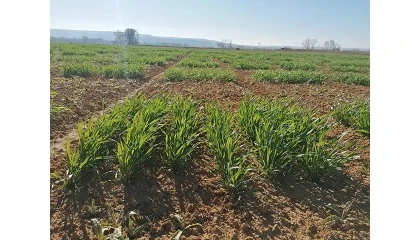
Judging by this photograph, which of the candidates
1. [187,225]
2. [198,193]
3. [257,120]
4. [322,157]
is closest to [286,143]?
[322,157]

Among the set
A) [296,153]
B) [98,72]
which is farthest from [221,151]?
[98,72]

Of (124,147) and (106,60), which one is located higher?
(106,60)

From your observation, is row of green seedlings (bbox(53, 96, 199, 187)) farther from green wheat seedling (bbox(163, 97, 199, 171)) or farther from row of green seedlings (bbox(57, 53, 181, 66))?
row of green seedlings (bbox(57, 53, 181, 66))

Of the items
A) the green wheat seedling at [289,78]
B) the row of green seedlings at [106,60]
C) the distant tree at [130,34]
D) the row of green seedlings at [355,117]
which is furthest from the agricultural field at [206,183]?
the distant tree at [130,34]

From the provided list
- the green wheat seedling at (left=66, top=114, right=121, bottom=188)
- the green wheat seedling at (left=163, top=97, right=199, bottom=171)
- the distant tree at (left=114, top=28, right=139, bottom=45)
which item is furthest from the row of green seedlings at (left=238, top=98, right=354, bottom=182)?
the distant tree at (left=114, top=28, right=139, bottom=45)

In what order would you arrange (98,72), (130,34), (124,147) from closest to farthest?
(124,147), (98,72), (130,34)

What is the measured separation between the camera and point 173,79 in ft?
23.9

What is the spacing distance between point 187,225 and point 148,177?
20.6 inches

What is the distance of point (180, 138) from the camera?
217cm

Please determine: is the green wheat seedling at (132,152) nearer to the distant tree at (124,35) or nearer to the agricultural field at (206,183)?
the agricultural field at (206,183)

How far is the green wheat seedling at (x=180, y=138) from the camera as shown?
2121 mm

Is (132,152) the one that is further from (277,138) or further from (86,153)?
(277,138)

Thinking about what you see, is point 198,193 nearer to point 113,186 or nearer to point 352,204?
point 113,186

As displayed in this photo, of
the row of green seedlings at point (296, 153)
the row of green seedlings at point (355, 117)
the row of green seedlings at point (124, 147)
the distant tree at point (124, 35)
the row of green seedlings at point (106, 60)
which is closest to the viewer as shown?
the row of green seedlings at point (124, 147)
